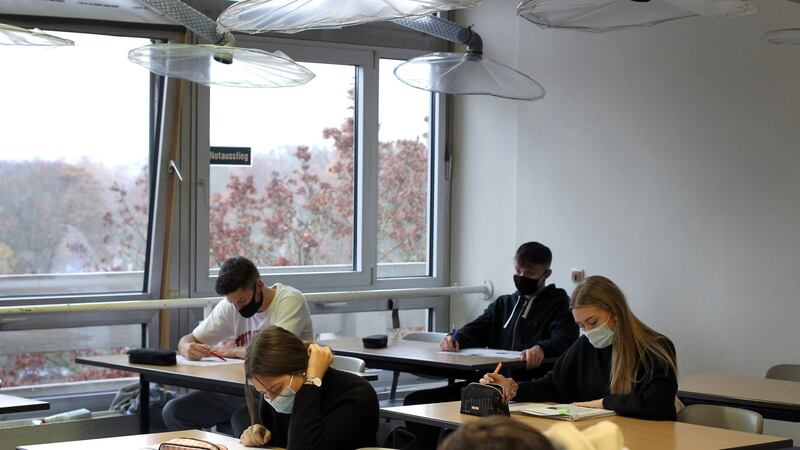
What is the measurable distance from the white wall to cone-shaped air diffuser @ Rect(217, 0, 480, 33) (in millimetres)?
3435

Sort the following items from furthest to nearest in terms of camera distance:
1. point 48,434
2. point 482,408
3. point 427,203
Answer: point 427,203, point 48,434, point 482,408

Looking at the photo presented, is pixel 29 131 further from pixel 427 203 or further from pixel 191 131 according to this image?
pixel 427 203

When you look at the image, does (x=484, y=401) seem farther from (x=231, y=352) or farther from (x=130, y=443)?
(x=231, y=352)

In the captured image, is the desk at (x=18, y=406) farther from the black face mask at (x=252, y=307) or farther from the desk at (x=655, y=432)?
the desk at (x=655, y=432)

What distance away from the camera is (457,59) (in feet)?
18.3

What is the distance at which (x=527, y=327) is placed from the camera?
6.16m

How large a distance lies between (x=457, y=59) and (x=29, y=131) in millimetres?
2617

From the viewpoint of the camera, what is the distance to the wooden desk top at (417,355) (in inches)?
219

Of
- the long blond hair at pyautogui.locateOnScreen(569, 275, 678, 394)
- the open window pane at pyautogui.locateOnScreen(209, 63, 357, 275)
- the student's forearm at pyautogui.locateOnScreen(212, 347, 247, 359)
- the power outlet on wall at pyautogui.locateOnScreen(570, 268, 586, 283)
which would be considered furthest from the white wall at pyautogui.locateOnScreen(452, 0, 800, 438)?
the student's forearm at pyautogui.locateOnScreen(212, 347, 247, 359)

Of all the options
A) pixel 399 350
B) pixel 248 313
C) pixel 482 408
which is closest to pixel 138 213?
pixel 248 313

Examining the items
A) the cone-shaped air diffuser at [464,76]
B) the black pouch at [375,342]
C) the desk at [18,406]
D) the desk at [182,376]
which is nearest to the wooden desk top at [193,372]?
the desk at [182,376]

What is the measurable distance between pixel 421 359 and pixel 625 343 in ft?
5.54

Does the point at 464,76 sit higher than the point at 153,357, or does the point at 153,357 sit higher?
the point at 464,76

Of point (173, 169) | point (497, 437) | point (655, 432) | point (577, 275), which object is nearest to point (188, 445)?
point (655, 432)
